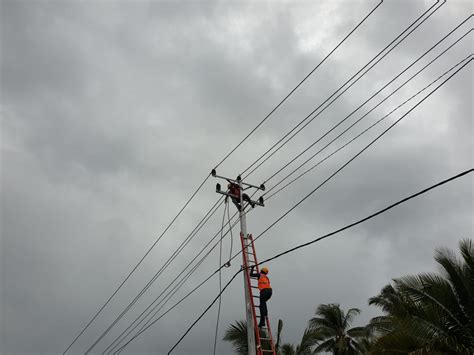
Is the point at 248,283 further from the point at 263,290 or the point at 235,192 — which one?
the point at 235,192

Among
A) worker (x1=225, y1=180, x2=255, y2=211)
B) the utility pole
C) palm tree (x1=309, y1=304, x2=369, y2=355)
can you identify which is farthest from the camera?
palm tree (x1=309, y1=304, x2=369, y2=355)

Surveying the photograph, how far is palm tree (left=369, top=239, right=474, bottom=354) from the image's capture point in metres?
11.7

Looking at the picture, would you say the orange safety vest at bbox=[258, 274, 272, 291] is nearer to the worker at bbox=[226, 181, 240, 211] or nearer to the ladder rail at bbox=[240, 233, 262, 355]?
the ladder rail at bbox=[240, 233, 262, 355]

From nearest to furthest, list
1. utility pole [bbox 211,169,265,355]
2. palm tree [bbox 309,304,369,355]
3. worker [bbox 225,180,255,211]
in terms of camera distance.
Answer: utility pole [bbox 211,169,265,355] < worker [bbox 225,180,255,211] < palm tree [bbox 309,304,369,355]

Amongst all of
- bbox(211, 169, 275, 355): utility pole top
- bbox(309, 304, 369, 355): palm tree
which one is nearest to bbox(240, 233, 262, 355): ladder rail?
bbox(211, 169, 275, 355): utility pole top

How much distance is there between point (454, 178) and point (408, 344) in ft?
18.9

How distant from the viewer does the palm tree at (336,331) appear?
2575 cm

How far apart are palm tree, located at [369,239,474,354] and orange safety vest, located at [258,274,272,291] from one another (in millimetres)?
3266

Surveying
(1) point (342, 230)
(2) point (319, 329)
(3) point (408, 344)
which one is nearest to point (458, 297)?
(3) point (408, 344)

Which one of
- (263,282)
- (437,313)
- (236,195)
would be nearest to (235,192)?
(236,195)

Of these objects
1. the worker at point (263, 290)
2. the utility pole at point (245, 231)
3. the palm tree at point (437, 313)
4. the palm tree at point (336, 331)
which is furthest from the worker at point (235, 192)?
the palm tree at point (336, 331)

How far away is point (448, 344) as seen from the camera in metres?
11.7

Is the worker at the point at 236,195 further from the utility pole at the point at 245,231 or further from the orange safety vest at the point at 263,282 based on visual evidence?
the orange safety vest at the point at 263,282

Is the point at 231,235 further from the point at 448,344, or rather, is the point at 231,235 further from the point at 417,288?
the point at 448,344
